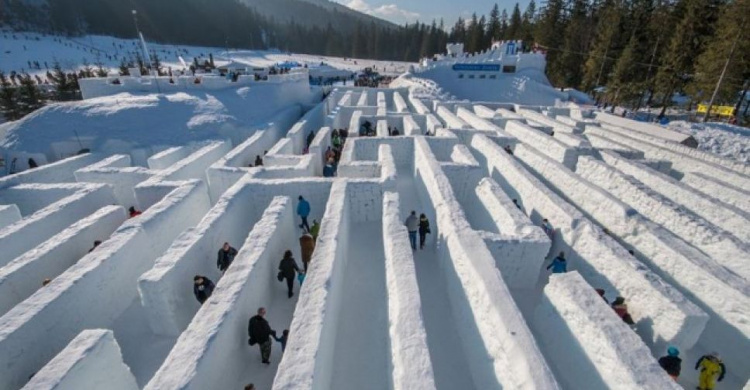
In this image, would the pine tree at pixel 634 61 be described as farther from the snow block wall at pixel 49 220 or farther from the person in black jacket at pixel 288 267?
the snow block wall at pixel 49 220

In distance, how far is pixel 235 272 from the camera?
6.00m

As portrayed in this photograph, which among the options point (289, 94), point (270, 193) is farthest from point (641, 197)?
point (289, 94)

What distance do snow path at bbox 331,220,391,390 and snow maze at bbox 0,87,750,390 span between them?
1.4 inches

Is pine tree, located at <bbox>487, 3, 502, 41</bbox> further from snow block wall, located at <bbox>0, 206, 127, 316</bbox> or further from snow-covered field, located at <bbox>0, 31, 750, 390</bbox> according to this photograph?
snow block wall, located at <bbox>0, 206, 127, 316</bbox>

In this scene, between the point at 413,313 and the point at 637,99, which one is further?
the point at 637,99

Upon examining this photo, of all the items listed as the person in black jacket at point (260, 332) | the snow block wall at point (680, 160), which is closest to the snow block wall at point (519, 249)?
the person in black jacket at point (260, 332)

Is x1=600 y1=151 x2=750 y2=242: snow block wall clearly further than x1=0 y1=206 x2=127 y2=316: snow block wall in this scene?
Yes

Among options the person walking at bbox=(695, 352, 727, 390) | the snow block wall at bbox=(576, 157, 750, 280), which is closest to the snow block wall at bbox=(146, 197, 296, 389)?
the person walking at bbox=(695, 352, 727, 390)

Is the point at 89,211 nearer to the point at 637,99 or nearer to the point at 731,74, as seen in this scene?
the point at 731,74

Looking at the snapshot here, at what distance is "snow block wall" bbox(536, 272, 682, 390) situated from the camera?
14.0 feet

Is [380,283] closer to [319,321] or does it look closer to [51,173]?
[319,321]

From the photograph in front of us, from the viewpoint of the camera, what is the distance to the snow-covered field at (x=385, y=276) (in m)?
4.72

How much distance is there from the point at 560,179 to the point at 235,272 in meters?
10.2

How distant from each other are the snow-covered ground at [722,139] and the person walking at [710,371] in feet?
51.2
